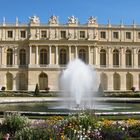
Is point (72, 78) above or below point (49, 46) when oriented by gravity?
below

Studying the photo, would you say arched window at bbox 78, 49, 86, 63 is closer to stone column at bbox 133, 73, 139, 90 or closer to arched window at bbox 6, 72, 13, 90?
stone column at bbox 133, 73, 139, 90

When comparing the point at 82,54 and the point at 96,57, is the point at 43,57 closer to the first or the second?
the point at 82,54

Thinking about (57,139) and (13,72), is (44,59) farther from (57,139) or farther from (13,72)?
(57,139)

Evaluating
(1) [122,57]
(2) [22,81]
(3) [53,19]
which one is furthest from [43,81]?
(1) [122,57]

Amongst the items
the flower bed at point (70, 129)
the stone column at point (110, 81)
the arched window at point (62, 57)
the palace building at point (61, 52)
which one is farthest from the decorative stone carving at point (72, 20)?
the flower bed at point (70, 129)

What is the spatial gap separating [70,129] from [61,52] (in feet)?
164

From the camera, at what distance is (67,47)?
2451 inches

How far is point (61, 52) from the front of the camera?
62.5m

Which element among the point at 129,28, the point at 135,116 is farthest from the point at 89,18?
the point at 135,116

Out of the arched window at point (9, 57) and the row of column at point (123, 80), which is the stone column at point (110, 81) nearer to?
the row of column at point (123, 80)

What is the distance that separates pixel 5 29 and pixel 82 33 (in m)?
11.7

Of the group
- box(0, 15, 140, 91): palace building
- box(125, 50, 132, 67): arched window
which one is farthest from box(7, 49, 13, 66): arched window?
box(125, 50, 132, 67): arched window

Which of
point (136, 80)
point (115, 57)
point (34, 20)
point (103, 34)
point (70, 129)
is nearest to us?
point (70, 129)

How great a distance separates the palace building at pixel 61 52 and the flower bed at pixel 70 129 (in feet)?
154
